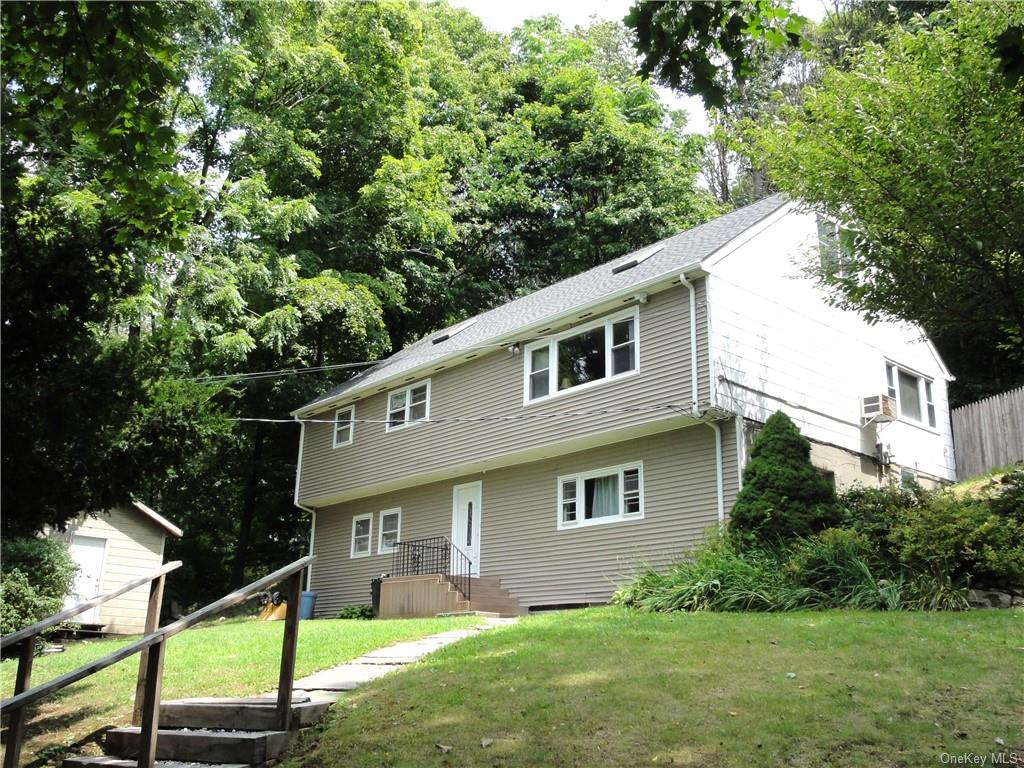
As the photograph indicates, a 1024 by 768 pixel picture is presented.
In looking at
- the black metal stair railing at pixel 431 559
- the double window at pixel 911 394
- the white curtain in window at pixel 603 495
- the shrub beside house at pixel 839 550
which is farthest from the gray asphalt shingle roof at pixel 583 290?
the double window at pixel 911 394

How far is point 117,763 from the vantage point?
584 centimetres

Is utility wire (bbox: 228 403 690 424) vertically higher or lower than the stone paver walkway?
higher

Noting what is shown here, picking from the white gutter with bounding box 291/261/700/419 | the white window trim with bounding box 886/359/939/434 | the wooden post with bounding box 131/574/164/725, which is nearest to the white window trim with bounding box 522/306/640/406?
the white gutter with bounding box 291/261/700/419

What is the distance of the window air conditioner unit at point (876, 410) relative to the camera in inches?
725

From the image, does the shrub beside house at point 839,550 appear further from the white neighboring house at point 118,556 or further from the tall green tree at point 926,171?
the white neighboring house at point 118,556

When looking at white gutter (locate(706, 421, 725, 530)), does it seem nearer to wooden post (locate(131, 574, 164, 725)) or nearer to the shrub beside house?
the shrub beside house

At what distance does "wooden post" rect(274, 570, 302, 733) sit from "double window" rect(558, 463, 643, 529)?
10.5 meters

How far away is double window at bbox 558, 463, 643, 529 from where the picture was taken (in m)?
16.5

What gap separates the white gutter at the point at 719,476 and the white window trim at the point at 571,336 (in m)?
1.83

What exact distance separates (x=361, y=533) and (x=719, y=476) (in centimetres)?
1096

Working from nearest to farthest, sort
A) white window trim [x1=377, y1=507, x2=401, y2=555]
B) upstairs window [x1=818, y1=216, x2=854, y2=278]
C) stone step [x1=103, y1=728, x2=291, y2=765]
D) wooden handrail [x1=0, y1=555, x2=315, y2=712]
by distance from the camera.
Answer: wooden handrail [x1=0, y1=555, x2=315, y2=712] < stone step [x1=103, y1=728, x2=291, y2=765] < upstairs window [x1=818, y1=216, x2=854, y2=278] < white window trim [x1=377, y1=507, x2=401, y2=555]

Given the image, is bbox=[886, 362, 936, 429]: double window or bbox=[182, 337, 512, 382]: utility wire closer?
bbox=[182, 337, 512, 382]: utility wire

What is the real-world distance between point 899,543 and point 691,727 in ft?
22.9

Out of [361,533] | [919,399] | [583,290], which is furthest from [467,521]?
[919,399]
